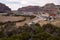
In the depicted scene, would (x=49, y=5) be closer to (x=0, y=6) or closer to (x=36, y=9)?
(x=36, y=9)

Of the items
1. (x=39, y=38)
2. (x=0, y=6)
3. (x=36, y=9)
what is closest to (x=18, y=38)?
(x=39, y=38)

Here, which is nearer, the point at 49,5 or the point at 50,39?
the point at 50,39

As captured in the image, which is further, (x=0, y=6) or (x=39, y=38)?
(x=0, y=6)

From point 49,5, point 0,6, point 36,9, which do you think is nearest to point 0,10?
point 0,6

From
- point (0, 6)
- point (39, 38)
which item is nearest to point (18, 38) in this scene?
point (39, 38)

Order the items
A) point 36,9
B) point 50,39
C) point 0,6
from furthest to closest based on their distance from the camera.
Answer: point 36,9
point 0,6
point 50,39

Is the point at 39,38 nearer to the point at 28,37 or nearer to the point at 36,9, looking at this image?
the point at 28,37

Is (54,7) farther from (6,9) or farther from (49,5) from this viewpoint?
(6,9)

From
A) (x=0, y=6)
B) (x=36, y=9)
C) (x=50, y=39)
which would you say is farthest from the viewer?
(x=36, y=9)
